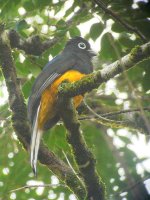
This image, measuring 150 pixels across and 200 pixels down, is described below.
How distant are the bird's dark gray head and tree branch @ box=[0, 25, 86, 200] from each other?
1.89 meters

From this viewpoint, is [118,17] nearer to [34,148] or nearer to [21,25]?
[21,25]

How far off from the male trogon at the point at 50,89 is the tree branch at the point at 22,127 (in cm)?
10

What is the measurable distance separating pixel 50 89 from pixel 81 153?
1.20 metres

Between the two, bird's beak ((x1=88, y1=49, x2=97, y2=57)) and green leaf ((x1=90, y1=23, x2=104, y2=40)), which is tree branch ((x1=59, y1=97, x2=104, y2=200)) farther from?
bird's beak ((x1=88, y1=49, x2=97, y2=57))

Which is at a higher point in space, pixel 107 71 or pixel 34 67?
pixel 34 67

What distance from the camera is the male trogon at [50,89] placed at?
13.8 ft

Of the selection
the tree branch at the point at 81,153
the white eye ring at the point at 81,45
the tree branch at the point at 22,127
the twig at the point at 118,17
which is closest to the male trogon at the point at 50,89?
the tree branch at the point at 22,127

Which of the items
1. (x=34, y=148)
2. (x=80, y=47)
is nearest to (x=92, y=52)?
(x=80, y=47)

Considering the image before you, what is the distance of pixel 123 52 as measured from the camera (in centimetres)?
360

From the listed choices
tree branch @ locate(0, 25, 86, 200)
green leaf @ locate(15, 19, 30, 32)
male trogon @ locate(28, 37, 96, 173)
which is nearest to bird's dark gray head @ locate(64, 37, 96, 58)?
male trogon @ locate(28, 37, 96, 173)

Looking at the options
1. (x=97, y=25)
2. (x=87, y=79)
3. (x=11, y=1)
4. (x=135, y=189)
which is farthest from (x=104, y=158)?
(x=135, y=189)

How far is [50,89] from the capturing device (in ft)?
14.9

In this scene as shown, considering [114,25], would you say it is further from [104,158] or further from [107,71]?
[104,158]

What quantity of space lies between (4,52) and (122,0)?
1.26 meters
